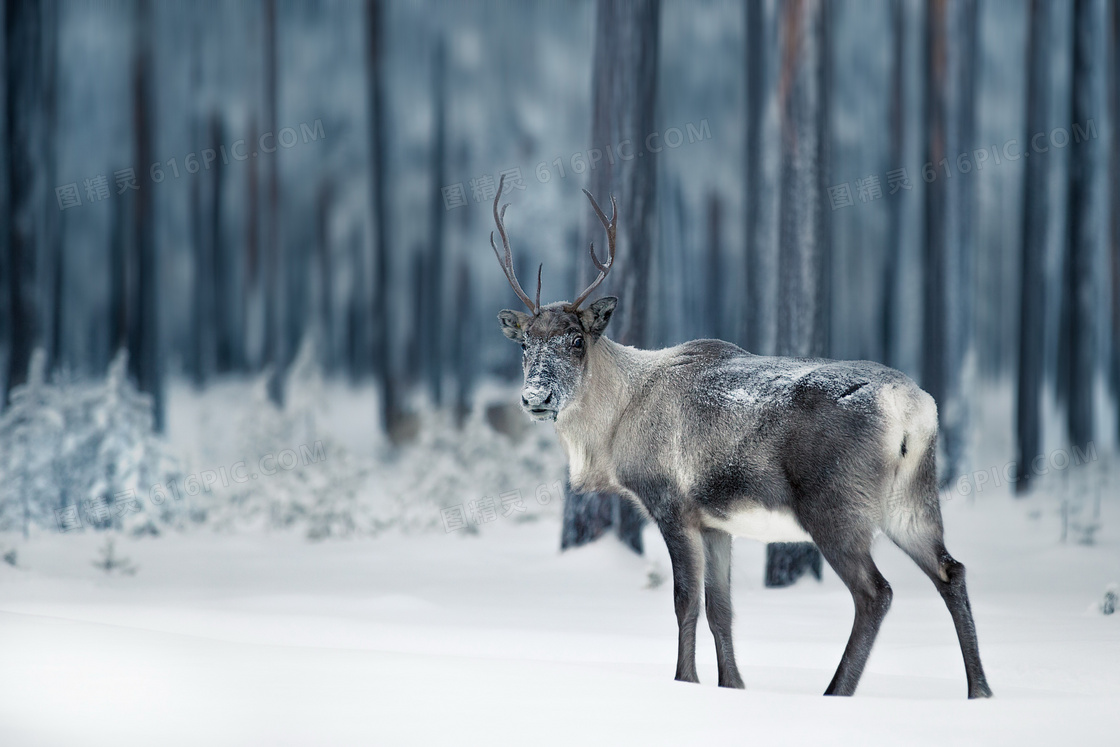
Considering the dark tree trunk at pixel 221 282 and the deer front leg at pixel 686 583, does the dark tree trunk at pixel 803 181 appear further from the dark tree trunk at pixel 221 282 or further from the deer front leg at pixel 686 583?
the dark tree trunk at pixel 221 282

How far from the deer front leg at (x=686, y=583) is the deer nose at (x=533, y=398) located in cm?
86

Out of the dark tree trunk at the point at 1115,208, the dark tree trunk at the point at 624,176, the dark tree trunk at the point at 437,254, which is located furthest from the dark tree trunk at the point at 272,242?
the dark tree trunk at the point at 1115,208

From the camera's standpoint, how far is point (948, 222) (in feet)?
44.8

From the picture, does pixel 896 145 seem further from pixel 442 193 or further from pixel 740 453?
pixel 740 453

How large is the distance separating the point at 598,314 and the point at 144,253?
29.8 feet

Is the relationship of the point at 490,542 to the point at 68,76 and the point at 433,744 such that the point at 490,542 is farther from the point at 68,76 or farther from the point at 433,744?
the point at 68,76

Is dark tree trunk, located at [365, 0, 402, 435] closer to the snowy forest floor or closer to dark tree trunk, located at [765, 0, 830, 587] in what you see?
the snowy forest floor

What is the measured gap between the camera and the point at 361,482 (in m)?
11.7

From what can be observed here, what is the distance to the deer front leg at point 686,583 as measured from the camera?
16.4ft

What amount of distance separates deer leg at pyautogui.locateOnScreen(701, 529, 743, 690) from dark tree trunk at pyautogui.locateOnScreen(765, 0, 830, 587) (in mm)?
3424

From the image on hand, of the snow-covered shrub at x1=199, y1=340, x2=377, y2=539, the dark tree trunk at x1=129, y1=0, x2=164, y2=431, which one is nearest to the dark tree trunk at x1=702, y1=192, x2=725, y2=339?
the snow-covered shrub at x1=199, y1=340, x2=377, y2=539

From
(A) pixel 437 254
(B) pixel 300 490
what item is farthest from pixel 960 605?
(A) pixel 437 254

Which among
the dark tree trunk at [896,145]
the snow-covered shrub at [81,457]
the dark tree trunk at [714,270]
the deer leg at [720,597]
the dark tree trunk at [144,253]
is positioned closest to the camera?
the deer leg at [720,597]

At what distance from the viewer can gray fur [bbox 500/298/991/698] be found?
4656 millimetres
